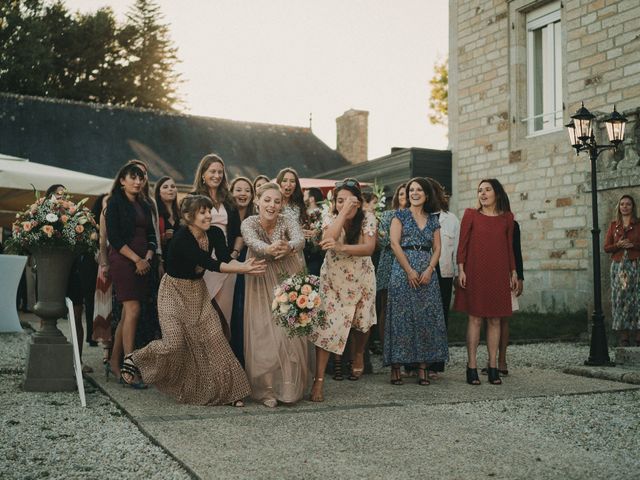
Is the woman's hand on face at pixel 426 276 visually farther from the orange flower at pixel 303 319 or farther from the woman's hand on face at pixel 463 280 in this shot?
the orange flower at pixel 303 319

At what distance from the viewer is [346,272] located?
261 inches

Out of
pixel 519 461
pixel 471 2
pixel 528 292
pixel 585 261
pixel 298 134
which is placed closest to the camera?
pixel 519 461

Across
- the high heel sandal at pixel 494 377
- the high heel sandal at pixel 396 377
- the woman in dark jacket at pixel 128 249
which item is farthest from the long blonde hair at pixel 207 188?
the high heel sandal at pixel 494 377

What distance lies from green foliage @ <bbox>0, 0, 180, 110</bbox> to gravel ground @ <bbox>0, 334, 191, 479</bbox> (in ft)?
92.6

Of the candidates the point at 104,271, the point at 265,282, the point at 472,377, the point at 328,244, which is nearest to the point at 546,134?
the point at 472,377

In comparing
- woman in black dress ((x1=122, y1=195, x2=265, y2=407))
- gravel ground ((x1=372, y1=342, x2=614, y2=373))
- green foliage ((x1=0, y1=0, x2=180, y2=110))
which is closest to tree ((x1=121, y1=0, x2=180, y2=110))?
green foliage ((x1=0, y1=0, x2=180, y2=110))

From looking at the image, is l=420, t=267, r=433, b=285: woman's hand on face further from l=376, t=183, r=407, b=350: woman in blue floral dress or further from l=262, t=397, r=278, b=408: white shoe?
l=262, t=397, r=278, b=408: white shoe

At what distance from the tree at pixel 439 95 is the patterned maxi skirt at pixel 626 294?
2744 centimetres

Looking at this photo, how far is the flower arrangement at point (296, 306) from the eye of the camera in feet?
17.4

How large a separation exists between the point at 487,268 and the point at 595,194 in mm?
2397

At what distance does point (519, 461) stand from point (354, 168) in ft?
50.2

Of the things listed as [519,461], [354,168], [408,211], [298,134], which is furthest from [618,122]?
[298,134]

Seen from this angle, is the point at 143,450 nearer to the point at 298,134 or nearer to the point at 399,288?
the point at 399,288

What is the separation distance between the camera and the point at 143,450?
4.18 metres
